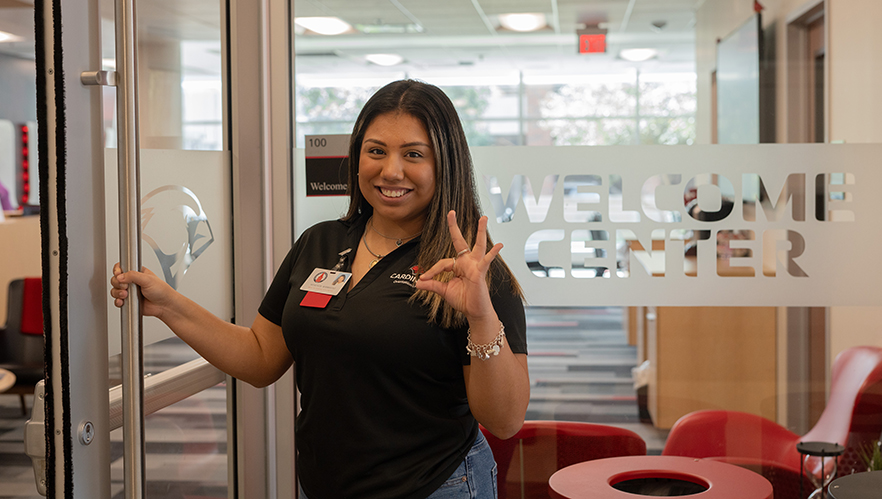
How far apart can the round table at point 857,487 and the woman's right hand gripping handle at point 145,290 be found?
149 cm

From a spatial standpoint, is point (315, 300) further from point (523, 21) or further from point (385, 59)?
point (523, 21)

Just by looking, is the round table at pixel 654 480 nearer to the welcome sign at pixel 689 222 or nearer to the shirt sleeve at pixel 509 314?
the welcome sign at pixel 689 222

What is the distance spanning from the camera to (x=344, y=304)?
1.44 metres

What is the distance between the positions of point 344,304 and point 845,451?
1.72 metres

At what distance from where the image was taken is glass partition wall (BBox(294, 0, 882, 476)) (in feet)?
7.00

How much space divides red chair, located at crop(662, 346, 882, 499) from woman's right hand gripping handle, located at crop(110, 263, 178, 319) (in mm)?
1579

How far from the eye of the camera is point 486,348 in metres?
1.28

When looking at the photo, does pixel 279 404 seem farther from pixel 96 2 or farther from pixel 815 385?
pixel 815 385

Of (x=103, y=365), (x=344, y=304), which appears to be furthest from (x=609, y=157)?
(x=103, y=365)

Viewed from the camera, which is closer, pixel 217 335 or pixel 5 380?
pixel 217 335

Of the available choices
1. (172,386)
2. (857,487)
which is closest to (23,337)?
(172,386)

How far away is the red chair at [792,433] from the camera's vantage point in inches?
85.6

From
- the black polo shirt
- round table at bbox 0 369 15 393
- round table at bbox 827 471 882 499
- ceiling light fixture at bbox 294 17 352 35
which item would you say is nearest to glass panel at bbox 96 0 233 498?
ceiling light fixture at bbox 294 17 352 35

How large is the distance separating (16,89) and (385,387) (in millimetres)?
7326
